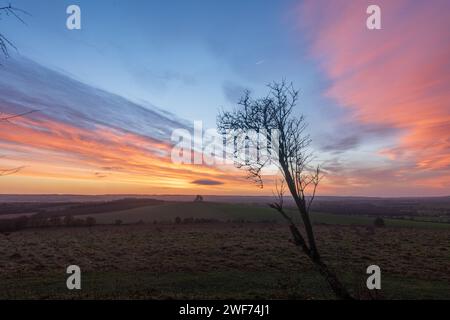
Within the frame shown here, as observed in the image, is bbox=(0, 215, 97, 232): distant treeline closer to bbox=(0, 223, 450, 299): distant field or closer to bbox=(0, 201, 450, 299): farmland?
bbox=(0, 223, 450, 299): distant field

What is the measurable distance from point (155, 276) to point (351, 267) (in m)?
13.9

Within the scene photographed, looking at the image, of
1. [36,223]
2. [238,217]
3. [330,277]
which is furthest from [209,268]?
[238,217]

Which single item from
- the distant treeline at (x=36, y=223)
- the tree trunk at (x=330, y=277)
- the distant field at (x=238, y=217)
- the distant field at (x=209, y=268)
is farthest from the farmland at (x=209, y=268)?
the distant field at (x=238, y=217)

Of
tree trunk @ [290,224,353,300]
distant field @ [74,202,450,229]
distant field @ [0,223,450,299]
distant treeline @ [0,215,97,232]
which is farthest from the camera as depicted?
distant field @ [74,202,450,229]

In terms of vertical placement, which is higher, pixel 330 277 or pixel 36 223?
pixel 330 277

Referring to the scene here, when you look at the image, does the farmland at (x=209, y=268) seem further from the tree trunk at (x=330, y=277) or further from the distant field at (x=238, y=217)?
the distant field at (x=238, y=217)

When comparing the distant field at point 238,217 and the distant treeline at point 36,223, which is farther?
the distant field at point 238,217

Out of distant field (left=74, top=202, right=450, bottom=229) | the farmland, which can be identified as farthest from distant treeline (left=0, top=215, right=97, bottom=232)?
the farmland

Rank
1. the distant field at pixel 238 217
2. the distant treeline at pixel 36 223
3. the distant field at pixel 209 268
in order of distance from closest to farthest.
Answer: the distant field at pixel 209 268
the distant treeline at pixel 36 223
the distant field at pixel 238 217

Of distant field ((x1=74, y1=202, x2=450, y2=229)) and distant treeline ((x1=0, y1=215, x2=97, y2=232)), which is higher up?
distant treeline ((x1=0, y1=215, x2=97, y2=232))

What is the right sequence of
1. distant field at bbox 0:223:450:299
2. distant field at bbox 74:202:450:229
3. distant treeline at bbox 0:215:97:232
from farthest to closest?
distant field at bbox 74:202:450:229
distant treeline at bbox 0:215:97:232
distant field at bbox 0:223:450:299

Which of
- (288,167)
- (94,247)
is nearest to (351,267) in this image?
(288,167)

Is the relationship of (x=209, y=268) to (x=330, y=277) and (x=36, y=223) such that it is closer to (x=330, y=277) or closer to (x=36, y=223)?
(x=330, y=277)

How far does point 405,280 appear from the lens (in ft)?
67.2
